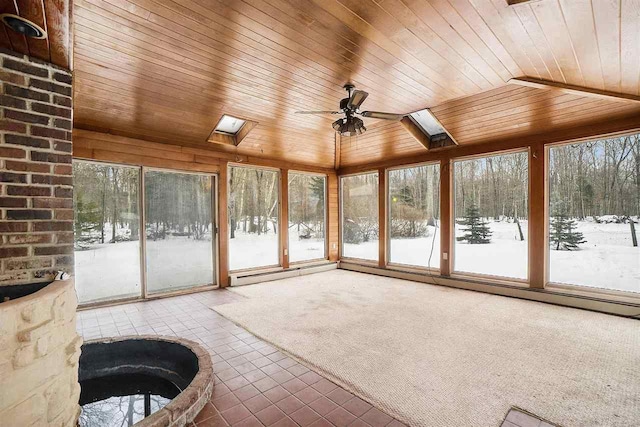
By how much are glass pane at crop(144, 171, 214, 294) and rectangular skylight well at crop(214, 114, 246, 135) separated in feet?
2.92

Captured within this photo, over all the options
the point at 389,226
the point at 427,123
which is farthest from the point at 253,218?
the point at 427,123

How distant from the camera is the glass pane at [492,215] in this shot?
16.7ft

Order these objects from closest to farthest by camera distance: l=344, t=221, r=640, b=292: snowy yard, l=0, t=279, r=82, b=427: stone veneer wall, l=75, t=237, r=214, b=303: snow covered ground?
l=0, t=279, r=82, b=427: stone veneer wall → l=344, t=221, r=640, b=292: snowy yard → l=75, t=237, r=214, b=303: snow covered ground

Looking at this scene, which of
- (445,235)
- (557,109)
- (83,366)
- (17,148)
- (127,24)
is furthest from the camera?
(445,235)

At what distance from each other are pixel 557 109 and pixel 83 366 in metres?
6.03

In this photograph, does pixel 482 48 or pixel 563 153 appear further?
pixel 563 153

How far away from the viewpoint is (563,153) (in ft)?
15.2

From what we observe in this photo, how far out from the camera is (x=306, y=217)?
728 cm

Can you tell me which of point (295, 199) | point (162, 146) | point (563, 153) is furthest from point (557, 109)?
point (162, 146)

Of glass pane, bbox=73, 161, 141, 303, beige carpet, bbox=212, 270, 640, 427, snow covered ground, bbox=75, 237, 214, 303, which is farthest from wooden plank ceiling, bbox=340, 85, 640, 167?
glass pane, bbox=73, 161, 141, 303

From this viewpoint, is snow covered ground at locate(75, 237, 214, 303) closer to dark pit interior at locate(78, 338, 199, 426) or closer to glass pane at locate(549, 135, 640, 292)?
dark pit interior at locate(78, 338, 199, 426)

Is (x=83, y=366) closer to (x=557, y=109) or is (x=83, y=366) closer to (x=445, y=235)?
(x=445, y=235)

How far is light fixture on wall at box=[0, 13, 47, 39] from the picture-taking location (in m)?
1.53

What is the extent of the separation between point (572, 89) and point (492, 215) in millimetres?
2464
